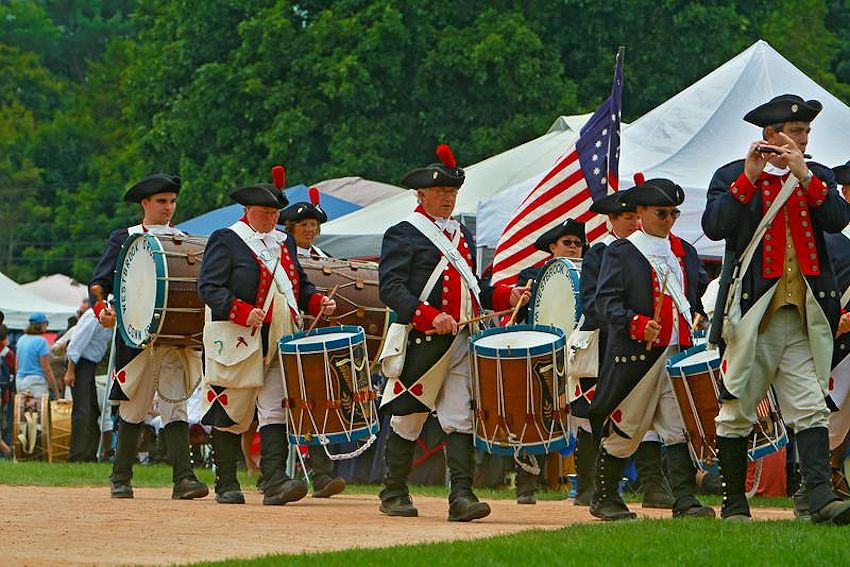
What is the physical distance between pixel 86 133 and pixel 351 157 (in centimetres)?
3012

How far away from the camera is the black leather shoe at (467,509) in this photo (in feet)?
34.9

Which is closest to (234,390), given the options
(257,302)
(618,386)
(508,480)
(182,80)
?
(257,302)

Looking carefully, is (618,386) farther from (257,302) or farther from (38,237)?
(38,237)

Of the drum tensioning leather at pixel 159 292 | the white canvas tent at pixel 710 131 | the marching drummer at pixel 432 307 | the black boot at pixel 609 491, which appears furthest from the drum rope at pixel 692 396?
the white canvas tent at pixel 710 131

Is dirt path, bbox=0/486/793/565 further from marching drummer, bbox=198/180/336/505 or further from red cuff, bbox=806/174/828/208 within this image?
red cuff, bbox=806/174/828/208

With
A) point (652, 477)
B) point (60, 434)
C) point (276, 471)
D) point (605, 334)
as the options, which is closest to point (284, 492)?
point (276, 471)

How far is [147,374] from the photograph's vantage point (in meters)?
13.0

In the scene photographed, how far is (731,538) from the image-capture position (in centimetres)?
851

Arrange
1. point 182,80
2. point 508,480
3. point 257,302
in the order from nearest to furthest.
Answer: point 257,302 → point 508,480 → point 182,80

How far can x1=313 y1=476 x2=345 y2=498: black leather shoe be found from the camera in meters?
13.3

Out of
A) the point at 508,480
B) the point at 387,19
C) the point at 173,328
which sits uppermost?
the point at 387,19

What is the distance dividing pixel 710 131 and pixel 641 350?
8221 millimetres

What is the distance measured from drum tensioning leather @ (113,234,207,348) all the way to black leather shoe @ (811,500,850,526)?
5.14 m

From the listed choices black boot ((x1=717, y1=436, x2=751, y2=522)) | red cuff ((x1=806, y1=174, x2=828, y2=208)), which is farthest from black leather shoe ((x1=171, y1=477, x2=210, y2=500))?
red cuff ((x1=806, y1=174, x2=828, y2=208))
